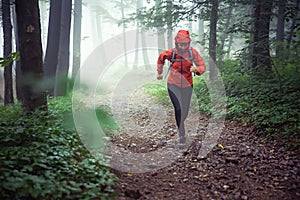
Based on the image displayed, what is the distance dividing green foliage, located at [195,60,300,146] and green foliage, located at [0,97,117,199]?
4.11 m

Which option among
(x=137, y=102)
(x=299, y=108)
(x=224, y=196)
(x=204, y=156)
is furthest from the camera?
(x=137, y=102)

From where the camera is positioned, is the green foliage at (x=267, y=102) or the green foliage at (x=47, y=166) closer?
the green foliage at (x=47, y=166)

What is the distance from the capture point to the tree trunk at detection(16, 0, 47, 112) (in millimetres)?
5273

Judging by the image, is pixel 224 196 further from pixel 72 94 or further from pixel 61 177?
pixel 72 94

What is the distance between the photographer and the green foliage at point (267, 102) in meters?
5.77

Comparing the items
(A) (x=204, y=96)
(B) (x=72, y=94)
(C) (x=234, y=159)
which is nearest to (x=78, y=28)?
(B) (x=72, y=94)

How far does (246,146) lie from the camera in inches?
220

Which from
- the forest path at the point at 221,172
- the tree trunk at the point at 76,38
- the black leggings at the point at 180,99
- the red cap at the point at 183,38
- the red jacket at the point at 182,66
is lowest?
the forest path at the point at 221,172

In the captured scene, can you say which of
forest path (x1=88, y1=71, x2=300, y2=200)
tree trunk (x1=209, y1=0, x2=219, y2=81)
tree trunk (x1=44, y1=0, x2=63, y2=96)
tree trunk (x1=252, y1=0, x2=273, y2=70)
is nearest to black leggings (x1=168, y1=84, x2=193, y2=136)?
forest path (x1=88, y1=71, x2=300, y2=200)

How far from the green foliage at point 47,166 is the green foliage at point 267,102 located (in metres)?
4.11

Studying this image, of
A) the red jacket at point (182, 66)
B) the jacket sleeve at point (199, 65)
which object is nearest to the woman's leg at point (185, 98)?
the red jacket at point (182, 66)

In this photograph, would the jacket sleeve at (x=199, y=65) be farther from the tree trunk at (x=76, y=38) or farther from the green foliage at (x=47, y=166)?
the tree trunk at (x=76, y=38)

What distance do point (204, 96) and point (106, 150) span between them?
6.15 meters

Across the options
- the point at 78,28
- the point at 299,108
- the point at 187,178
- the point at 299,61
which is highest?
the point at 78,28
